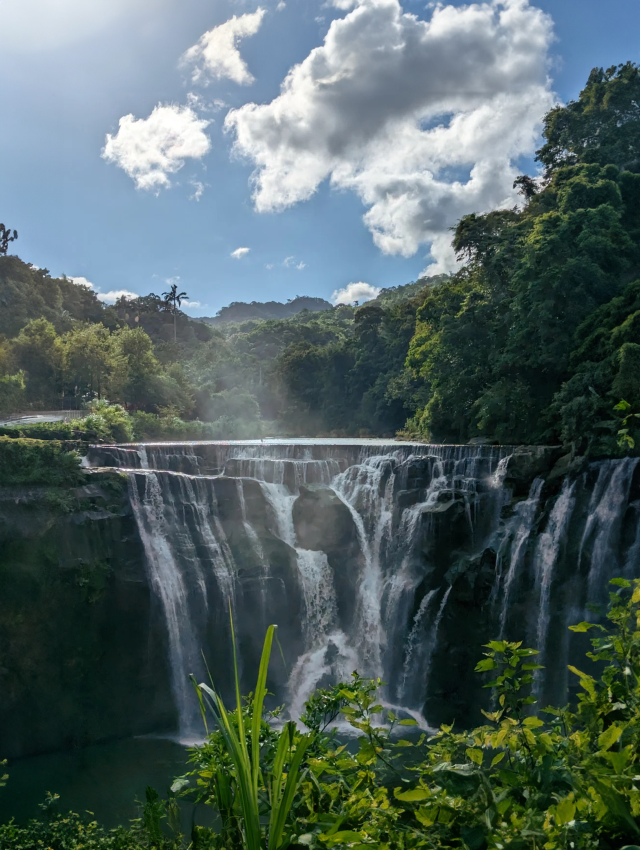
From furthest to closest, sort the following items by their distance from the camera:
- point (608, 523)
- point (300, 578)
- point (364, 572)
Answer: point (364, 572), point (300, 578), point (608, 523)

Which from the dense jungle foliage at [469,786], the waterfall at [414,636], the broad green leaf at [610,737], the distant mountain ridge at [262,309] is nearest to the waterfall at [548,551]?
the waterfall at [414,636]

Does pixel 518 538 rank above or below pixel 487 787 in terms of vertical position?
below

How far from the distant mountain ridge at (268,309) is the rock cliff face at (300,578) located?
381 ft

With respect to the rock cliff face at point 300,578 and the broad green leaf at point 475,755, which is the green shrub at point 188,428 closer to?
the rock cliff face at point 300,578

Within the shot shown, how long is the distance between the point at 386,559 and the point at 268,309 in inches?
5389

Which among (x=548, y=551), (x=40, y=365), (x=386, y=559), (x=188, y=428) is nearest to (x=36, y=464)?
(x=386, y=559)

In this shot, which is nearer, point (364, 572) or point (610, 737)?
point (610, 737)

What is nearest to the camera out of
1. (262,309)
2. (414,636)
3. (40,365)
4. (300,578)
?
(414,636)

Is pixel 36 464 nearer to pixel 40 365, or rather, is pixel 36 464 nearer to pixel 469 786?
pixel 469 786

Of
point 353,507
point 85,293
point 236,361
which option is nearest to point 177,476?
point 353,507

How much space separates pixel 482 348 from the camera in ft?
70.0

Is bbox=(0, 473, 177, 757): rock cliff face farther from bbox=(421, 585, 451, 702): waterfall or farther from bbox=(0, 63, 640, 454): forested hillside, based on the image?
bbox=(0, 63, 640, 454): forested hillside

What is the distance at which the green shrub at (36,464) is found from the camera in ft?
48.2

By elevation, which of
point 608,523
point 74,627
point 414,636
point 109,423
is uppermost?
point 109,423
